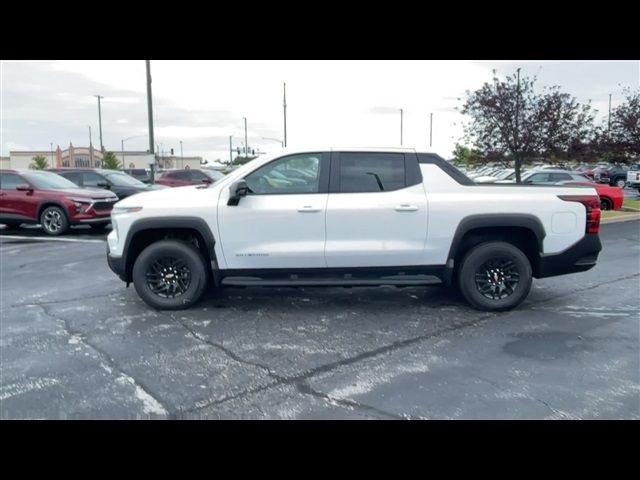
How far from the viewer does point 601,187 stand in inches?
617

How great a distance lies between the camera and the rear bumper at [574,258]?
17.0ft

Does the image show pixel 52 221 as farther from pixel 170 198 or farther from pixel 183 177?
pixel 170 198

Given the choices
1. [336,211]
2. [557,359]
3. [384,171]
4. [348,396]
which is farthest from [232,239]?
[557,359]

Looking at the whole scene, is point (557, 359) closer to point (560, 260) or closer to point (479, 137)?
point (560, 260)

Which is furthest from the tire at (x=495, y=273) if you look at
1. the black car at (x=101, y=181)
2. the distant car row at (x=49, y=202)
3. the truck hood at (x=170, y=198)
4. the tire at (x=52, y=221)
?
the black car at (x=101, y=181)

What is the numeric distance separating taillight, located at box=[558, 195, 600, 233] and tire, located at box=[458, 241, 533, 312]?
0.72 meters

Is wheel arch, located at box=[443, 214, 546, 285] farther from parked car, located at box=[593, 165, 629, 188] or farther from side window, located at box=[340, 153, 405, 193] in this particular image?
parked car, located at box=[593, 165, 629, 188]

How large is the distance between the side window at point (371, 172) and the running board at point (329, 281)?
3.11 feet

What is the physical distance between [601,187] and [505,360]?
1419 centimetres

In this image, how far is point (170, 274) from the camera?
5273mm

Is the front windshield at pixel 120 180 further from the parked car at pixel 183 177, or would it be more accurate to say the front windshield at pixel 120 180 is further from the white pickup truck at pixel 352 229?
the white pickup truck at pixel 352 229

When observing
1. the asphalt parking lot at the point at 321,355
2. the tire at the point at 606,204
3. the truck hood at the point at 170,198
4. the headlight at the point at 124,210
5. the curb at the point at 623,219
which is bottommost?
the asphalt parking lot at the point at 321,355

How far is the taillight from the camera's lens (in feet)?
16.9

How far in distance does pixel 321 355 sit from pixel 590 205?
3.33 m
